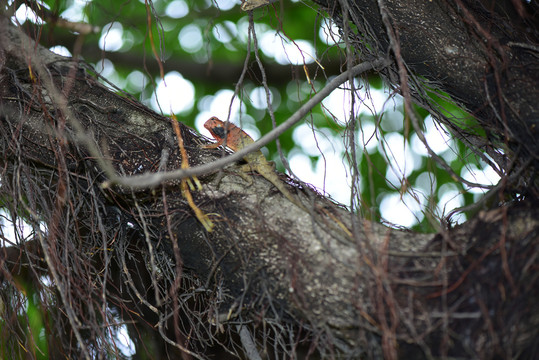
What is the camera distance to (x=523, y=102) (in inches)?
88.4

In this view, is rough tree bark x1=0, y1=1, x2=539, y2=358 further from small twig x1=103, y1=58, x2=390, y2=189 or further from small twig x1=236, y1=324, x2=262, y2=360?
small twig x1=103, y1=58, x2=390, y2=189

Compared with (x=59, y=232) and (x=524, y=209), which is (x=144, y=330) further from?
(x=524, y=209)

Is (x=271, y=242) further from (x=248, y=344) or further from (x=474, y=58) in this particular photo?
(x=474, y=58)

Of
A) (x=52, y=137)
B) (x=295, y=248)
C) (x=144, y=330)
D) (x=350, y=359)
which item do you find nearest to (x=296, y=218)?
(x=295, y=248)

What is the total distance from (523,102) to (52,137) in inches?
95.9

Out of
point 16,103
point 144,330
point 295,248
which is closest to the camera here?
point 295,248

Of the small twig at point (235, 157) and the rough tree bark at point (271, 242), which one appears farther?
the rough tree bark at point (271, 242)

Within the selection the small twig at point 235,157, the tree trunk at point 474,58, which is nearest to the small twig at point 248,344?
the small twig at point 235,157

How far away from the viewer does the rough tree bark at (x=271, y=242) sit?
182cm

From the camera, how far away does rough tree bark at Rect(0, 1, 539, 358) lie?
182cm

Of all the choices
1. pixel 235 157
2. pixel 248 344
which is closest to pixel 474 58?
pixel 235 157

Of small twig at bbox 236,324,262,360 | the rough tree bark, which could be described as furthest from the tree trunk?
small twig at bbox 236,324,262,360

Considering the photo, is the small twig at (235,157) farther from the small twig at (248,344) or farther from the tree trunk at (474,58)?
the small twig at (248,344)

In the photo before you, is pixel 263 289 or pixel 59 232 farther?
pixel 59 232
